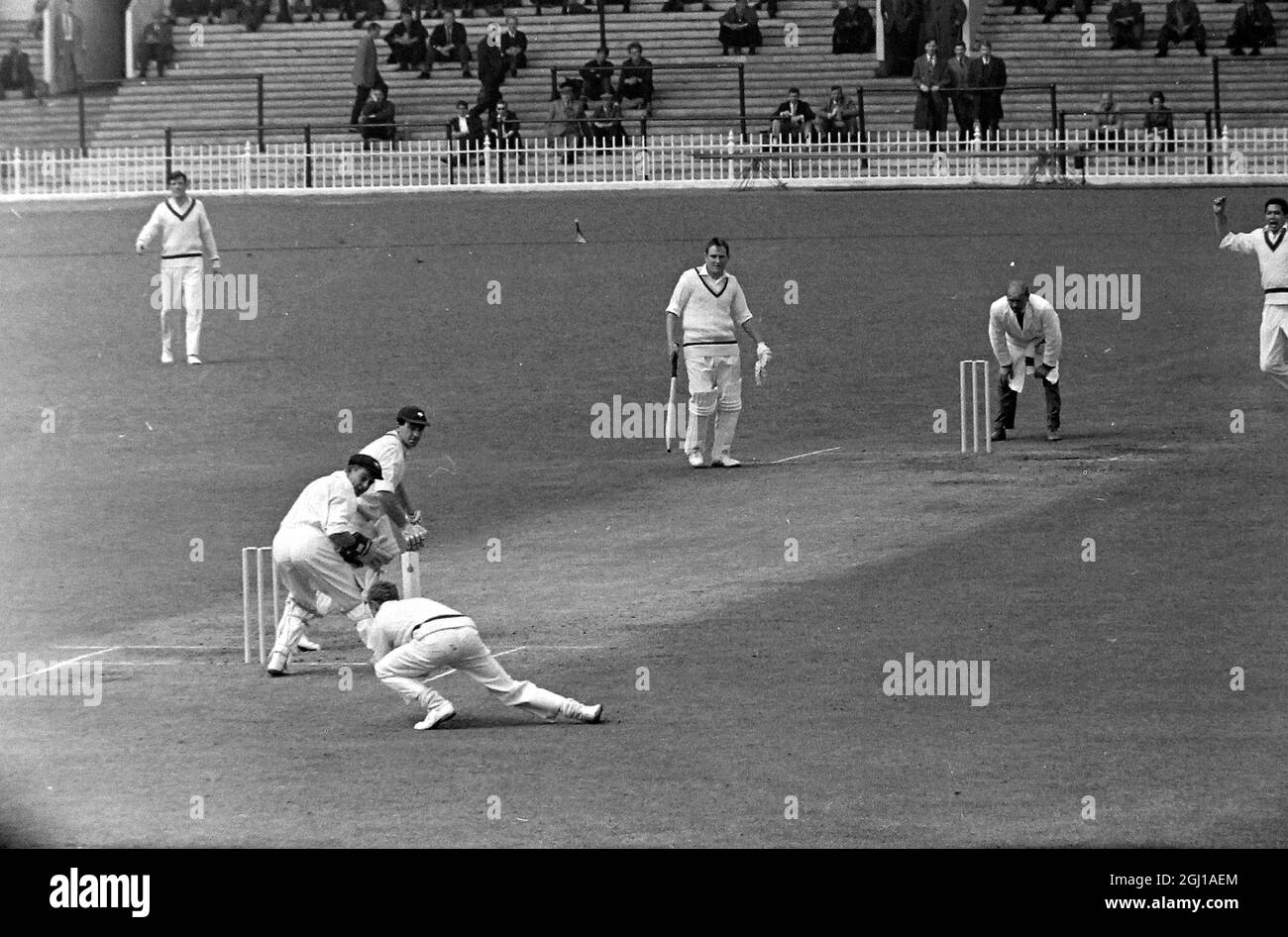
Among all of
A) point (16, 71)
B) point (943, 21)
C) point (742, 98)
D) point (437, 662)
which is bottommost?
point (437, 662)

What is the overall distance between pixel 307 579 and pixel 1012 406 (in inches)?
412

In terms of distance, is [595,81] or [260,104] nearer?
[595,81]

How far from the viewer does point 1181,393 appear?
2588cm

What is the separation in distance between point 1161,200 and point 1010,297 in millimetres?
13482

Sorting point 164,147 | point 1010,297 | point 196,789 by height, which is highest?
point 164,147

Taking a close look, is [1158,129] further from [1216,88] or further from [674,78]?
[674,78]

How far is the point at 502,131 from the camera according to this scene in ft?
127

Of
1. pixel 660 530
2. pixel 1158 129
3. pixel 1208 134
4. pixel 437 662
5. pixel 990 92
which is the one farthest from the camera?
pixel 990 92

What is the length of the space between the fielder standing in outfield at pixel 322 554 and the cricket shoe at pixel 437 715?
1694 mm

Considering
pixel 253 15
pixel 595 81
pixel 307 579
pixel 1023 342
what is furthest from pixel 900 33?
pixel 307 579

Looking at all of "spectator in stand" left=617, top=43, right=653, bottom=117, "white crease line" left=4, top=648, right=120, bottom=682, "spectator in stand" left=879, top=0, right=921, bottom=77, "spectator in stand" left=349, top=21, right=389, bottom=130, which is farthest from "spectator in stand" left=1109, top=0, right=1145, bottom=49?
"white crease line" left=4, top=648, right=120, bottom=682
